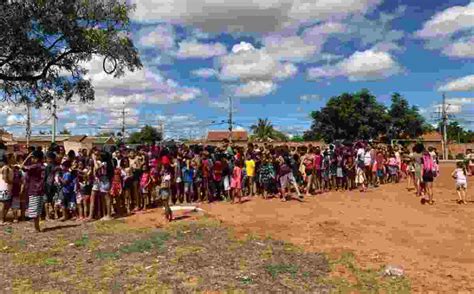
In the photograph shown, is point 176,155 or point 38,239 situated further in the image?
point 176,155

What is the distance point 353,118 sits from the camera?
178ft

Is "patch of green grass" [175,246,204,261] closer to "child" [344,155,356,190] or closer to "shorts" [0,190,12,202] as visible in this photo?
"shorts" [0,190,12,202]

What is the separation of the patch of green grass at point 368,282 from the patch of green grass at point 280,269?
0.51m

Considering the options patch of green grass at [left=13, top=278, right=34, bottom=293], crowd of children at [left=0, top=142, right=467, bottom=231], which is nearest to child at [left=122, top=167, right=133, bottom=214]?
crowd of children at [left=0, top=142, right=467, bottom=231]

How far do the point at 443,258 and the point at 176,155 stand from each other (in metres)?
7.27

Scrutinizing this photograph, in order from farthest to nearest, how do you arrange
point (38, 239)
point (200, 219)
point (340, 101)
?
1. point (340, 101)
2. point (200, 219)
3. point (38, 239)

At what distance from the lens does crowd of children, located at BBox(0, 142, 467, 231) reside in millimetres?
11281

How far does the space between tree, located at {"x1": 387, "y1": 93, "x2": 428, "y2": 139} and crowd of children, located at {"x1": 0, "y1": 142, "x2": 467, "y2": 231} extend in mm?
38889

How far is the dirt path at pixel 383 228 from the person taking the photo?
7.74m

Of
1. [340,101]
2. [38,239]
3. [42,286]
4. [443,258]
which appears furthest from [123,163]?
[340,101]

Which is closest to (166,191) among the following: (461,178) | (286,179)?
(286,179)

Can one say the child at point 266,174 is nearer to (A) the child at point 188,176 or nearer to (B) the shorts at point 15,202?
(A) the child at point 188,176

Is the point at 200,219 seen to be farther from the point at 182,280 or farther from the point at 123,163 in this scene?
the point at 182,280

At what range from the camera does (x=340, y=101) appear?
2208 inches
